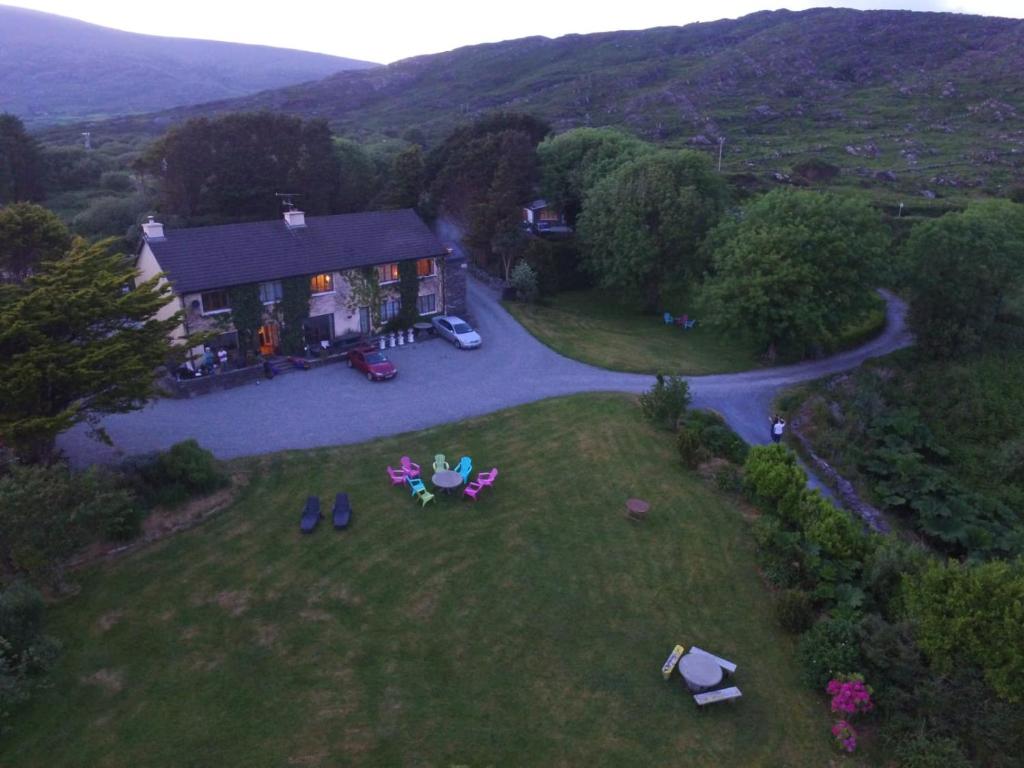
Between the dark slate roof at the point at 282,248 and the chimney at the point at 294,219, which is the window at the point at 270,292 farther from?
the chimney at the point at 294,219

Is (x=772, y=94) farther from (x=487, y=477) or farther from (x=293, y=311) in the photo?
(x=487, y=477)

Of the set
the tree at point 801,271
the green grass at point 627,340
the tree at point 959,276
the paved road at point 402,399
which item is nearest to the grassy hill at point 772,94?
the tree at point 959,276

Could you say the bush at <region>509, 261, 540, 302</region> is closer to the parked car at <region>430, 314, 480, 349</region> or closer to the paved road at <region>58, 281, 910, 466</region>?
the paved road at <region>58, 281, 910, 466</region>

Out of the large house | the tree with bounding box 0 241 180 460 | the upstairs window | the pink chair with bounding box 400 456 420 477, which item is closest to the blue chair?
the pink chair with bounding box 400 456 420 477

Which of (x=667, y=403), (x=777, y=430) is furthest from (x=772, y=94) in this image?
(x=667, y=403)

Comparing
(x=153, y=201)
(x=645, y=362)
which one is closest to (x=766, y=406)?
(x=645, y=362)

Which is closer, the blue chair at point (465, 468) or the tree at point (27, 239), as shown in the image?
the blue chair at point (465, 468)

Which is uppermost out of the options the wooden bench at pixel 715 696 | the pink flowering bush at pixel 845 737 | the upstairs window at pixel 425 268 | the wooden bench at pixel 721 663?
the upstairs window at pixel 425 268
